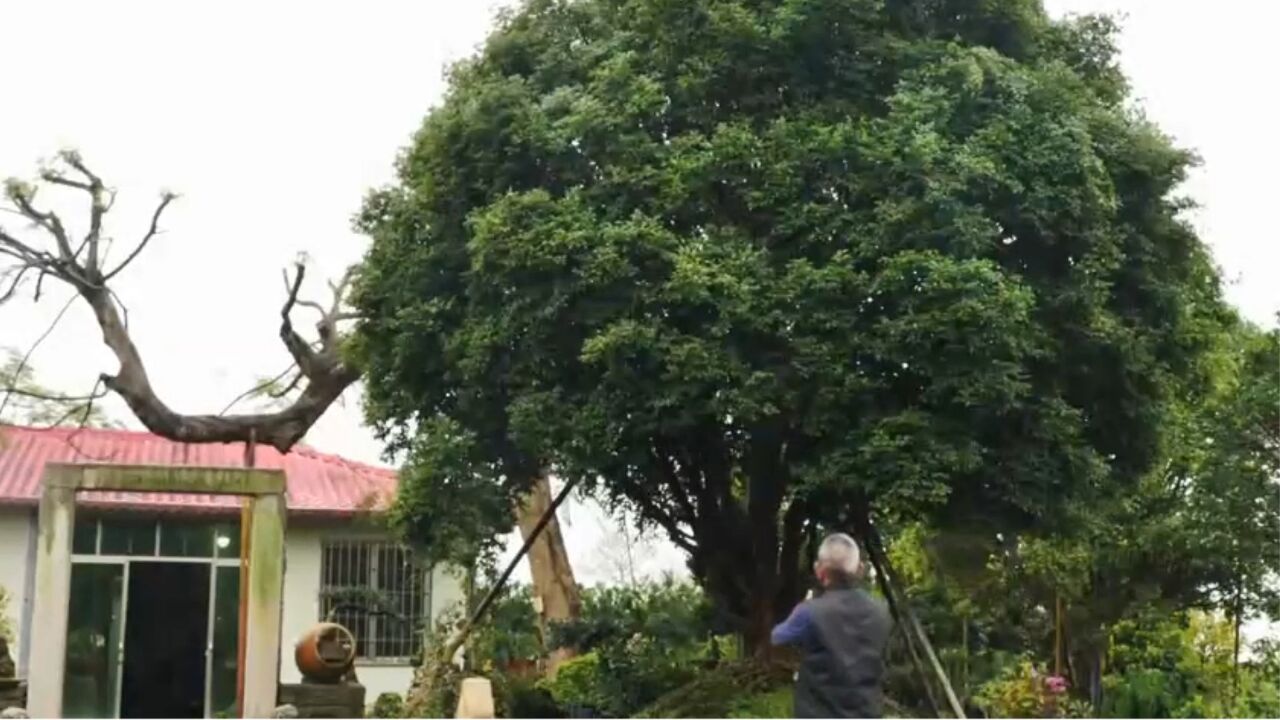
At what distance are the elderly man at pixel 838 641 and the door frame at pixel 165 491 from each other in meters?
7.38

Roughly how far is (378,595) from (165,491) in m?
6.83

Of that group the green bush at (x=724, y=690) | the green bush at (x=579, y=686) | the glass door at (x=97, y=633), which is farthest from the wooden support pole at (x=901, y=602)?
the glass door at (x=97, y=633)

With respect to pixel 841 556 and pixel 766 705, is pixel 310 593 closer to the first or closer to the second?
pixel 766 705

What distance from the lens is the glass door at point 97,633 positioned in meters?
15.1

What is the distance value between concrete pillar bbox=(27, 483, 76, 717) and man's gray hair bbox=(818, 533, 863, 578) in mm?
8430

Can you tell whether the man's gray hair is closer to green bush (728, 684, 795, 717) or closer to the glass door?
green bush (728, 684, 795, 717)

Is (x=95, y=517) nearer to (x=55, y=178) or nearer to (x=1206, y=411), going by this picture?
(x=55, y=178)

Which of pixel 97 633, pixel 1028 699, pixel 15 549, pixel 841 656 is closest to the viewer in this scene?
pixel 841 656

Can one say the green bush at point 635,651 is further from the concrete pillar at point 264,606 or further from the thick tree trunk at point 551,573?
the concrete pillar at point 264,606

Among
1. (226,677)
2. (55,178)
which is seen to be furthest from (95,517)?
(55,178)

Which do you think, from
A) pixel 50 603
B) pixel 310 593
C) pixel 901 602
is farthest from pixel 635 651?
pixel 310 593

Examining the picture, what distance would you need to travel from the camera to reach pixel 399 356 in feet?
40.5

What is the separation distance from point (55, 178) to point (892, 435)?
31.7 ft

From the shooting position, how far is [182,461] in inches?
786
